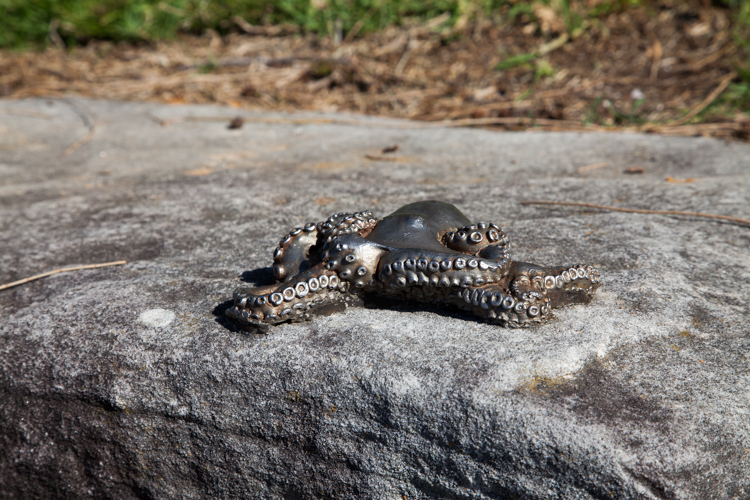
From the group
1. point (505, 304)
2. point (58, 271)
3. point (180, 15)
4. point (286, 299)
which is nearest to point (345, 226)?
point (286, 299)

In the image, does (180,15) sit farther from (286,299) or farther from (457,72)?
(286,299)

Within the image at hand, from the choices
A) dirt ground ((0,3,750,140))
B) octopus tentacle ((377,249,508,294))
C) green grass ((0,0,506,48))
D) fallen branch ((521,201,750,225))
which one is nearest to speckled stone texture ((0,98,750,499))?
fallen branch ((521,201,750,225))

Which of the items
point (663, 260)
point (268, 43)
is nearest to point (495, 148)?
point (663, 260)

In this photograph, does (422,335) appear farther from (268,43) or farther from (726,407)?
(268,43)

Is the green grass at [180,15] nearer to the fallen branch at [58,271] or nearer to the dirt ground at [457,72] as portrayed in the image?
the dirt ground at [457,72]

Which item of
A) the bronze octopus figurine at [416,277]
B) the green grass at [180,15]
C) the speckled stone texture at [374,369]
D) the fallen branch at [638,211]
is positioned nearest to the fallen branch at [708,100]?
the speckled stone texture at [374,369]

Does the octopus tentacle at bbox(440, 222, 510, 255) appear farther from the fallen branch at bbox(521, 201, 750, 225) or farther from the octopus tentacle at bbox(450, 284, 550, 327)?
the fallen branch at bbox(521, 201, 750, 225)
